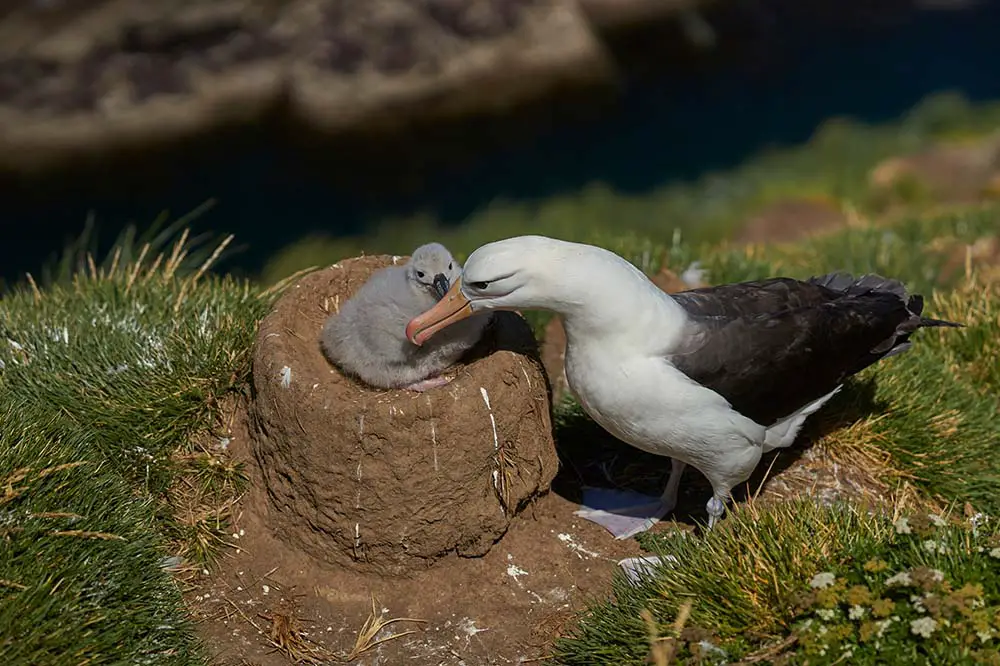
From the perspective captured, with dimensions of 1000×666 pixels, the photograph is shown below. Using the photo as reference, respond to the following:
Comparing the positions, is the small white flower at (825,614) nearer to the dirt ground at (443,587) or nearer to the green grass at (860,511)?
the green grass at (860,511)

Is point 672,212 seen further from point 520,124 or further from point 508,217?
point 520,124

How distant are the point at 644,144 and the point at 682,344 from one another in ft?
44.8

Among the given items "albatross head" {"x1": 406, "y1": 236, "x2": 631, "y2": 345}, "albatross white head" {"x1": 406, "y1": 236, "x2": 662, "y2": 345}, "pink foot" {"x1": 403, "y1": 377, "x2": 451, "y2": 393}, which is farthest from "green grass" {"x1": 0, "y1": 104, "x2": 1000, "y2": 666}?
"albatross head" {"x1": 406, "y1": 236, "x2": 631, "y2": 345}

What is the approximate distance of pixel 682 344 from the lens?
4.52m

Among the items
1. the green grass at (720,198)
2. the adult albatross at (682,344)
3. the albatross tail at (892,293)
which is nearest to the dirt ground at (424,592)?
the adult albatross at (682,344)

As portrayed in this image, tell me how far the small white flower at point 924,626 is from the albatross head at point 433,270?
7.97 ft

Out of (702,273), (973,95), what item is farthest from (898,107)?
(702,273)

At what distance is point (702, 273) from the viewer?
7215 millimetres

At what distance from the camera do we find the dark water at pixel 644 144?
15.4 metres

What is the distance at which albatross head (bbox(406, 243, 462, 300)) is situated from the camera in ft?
15.9

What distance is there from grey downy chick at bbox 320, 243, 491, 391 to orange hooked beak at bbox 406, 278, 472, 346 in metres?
0.34

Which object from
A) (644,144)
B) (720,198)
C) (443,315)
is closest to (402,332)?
(443,315)

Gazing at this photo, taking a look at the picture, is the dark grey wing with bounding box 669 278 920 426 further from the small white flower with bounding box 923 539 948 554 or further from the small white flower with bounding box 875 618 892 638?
the small white flower with bounding box 875 618 892 638

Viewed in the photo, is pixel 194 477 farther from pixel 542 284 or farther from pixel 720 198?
pixel 720 198
